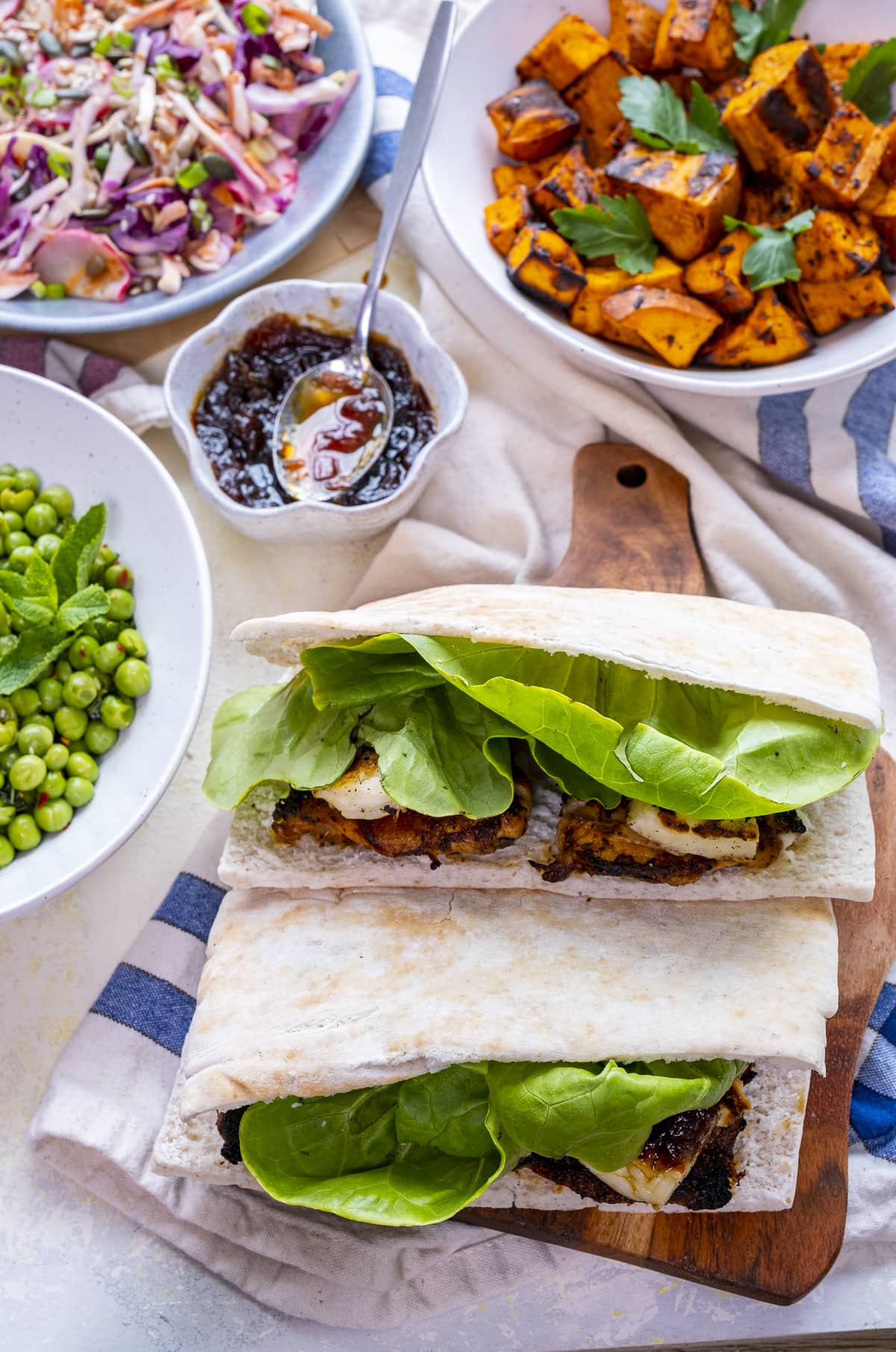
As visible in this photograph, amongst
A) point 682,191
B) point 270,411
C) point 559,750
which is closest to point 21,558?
point 270,411

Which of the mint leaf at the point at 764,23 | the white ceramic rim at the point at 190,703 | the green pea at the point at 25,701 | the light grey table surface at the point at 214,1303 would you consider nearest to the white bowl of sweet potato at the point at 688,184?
the mint leaf at the point at 764,23

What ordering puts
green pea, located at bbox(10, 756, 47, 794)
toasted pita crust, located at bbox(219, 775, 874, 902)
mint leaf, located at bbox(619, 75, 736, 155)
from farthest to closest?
mint leaf, located at bbox(619, 75, 736, 155), green pea, located at bbox(10, 756, 47, 794), toasted pita crust, located at bbox(219, 775, 874, 902)

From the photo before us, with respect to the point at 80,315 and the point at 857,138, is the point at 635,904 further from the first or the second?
the point at 80,315

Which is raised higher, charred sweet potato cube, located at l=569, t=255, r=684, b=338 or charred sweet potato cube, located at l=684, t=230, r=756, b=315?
charred sweet potato cube, located at l=684, t=230, r=756, b=315

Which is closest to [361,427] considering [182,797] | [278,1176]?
[182,797]

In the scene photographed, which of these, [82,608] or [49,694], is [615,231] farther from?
[49,694]

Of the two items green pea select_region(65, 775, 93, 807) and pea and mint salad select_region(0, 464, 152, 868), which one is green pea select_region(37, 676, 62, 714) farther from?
green pea select_region(65, 775, 93, 807)

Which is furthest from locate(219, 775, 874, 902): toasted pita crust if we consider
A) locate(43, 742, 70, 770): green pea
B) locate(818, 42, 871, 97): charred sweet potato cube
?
locate(818, 42, 871, 97): charred sweet potato cube

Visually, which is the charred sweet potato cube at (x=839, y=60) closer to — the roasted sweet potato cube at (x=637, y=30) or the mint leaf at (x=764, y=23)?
the mint leaf at (x=764, y=23)
